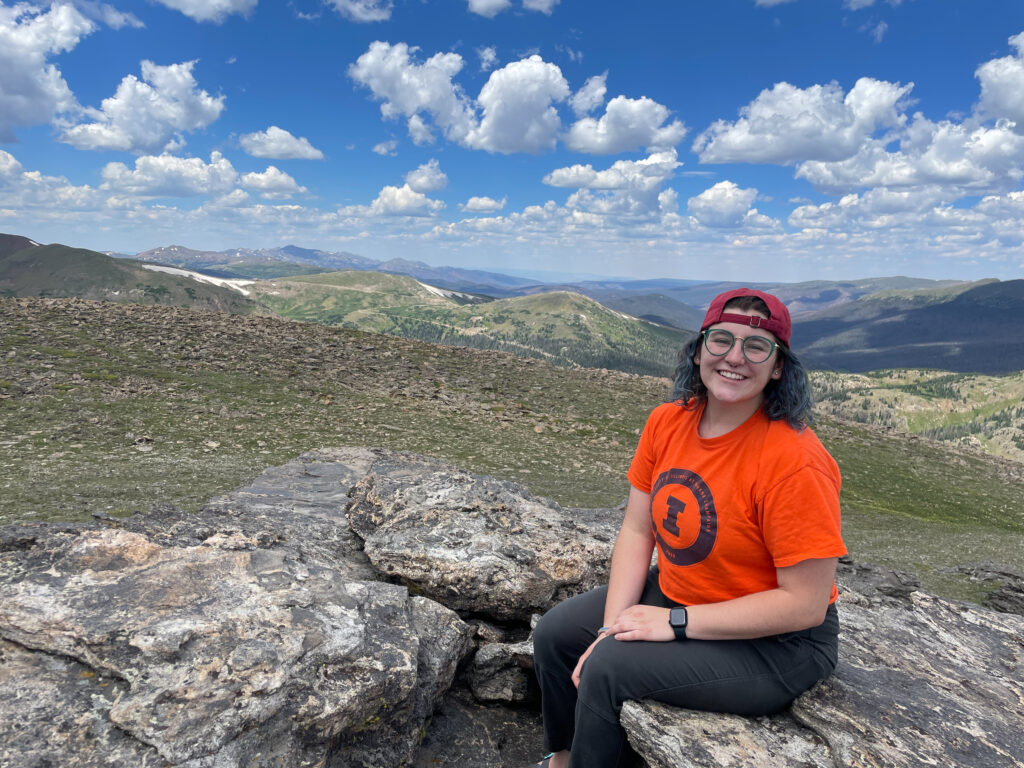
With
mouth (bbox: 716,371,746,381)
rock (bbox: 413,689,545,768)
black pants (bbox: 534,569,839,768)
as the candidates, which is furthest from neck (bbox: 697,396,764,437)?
rock (bbox: 413,689,545,768)

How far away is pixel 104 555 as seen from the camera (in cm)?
742

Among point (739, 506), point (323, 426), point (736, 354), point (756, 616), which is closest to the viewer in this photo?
point (756, 616)

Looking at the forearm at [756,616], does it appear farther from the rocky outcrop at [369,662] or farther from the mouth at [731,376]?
the mouth at [731,376]

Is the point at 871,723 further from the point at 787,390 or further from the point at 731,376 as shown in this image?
the point at 731,376

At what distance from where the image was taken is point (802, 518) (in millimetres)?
4988

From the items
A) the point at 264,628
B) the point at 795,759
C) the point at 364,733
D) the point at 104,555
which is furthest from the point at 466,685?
the point at 104,555

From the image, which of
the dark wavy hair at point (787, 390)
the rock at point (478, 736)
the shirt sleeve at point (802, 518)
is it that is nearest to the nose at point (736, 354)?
the dark wavy hair at point (787, 390)

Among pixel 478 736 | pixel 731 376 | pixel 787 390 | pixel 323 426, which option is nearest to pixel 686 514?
pixel 731 376

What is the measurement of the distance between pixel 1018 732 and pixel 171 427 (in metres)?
27.3

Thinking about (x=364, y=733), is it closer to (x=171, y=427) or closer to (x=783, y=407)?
(x=783, y=407)

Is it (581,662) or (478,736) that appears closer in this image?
(581,662)

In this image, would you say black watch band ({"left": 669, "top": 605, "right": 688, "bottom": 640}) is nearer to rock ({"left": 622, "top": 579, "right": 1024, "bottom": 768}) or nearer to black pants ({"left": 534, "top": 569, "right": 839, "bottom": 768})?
black pants ({"left": 534, "top": 569, "right": 839, "bottom": 768})

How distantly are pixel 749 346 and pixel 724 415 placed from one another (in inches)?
32.4

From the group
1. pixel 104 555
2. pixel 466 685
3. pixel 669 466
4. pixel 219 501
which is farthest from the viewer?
pixel 219 501
